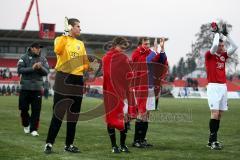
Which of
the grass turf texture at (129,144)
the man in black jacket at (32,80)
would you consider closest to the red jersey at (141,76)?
the grass turf texture at (129,144)

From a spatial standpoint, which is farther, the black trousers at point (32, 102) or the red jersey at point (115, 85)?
the black trousers at point (32, 102)

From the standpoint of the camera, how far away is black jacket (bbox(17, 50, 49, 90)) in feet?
44.8

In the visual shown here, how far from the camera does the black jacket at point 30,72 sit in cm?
1366

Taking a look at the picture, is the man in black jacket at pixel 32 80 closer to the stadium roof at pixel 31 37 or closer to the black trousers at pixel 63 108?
the black trousers at pixel 63 108

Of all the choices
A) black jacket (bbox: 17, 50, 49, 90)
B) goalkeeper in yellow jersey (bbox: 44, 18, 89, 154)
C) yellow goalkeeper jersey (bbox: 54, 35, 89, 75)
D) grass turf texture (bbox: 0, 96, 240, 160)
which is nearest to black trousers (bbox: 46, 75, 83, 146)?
goalkeeper in yellow jersey (bbox: 44, 18, 89, 154)

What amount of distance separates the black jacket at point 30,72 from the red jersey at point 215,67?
4.24m

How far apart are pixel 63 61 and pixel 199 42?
104 m

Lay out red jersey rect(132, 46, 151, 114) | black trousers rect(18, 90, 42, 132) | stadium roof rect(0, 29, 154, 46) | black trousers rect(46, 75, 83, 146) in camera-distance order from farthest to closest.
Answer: stadium roof rect(0, 29, 154, 46) → black trousers rect(18, 90, 42, 132) → red jersey rect(132, 46, 151, 114) → black trousers rect(46, 75, 83, 146)

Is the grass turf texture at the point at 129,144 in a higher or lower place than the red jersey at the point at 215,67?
lower

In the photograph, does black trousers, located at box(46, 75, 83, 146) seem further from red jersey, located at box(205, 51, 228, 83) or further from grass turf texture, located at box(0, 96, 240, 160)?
red jersey, located at box(205, 51, 228, 83)

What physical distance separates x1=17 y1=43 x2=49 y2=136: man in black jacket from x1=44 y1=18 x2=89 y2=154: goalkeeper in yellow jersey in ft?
11.2

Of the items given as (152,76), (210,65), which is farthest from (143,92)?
(210,65)

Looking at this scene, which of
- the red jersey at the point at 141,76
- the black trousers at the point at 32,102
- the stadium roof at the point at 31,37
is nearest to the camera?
the red jersey at the point at 141,76

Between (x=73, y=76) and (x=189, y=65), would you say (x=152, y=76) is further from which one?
(x=189, y=65)
